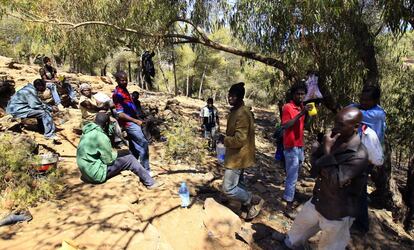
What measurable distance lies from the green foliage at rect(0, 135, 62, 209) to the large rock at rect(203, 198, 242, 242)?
2.06 metres

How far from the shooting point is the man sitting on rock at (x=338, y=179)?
2680mm

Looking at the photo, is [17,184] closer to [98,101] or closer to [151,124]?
[98,101]

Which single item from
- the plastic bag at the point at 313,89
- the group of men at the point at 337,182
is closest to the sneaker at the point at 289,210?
→ the group of men at the point at 337,182

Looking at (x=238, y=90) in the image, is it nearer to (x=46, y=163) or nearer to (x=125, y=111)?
(x=125, y=111)

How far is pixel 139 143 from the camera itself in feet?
16.3

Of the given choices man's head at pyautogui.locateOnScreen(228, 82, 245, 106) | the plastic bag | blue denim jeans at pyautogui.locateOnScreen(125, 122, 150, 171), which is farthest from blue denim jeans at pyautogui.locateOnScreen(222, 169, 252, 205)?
the plastic bag

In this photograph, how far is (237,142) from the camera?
146 inches

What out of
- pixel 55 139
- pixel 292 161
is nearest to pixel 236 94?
pixel 292 161

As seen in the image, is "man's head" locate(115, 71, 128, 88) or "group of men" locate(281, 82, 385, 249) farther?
"man's head" locate(115, 71, 128, 88)

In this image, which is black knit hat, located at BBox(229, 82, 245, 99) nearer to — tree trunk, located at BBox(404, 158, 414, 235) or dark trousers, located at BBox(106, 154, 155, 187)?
dark trousers, located at BBox(106, 154, 155, 187)

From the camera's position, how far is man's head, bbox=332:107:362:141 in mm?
2699

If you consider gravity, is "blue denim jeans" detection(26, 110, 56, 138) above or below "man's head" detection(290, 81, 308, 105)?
below

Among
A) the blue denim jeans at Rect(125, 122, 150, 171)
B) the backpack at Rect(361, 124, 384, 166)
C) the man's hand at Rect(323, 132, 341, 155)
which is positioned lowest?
the blue denim jeans at Rect(125, 122, 150, 171)

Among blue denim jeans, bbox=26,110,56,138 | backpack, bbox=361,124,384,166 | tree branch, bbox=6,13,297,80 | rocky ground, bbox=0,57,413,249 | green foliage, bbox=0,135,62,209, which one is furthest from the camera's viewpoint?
blue denim jeans, bbox=26,110,56,138
